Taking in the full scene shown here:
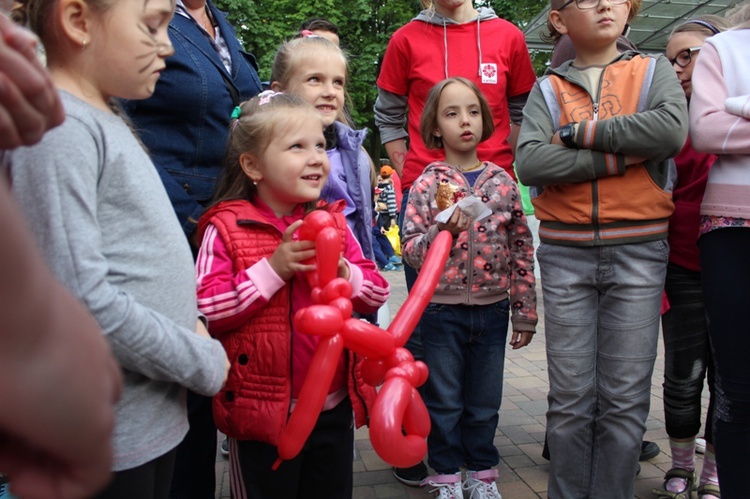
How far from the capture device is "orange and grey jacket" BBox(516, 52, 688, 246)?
7.42 ft

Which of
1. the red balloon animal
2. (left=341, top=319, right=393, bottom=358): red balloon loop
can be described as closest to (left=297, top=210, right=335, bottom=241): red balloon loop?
the red balloon animal

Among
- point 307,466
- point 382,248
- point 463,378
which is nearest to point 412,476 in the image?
point 463,378

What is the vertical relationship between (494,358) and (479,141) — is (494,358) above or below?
below

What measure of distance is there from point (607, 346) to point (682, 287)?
63cm

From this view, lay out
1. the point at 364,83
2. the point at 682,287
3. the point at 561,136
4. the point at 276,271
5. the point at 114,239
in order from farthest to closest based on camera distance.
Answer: the point at 364,83 < the point at 682,287 < the point at 561,136 < the point at 276,271 < the point at 114,239

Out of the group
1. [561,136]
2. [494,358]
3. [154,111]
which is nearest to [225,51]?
[154,111]

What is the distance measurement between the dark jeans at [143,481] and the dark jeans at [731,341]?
5.94 feet

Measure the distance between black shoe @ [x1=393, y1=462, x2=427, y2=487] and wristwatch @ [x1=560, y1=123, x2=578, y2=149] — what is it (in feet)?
5.44

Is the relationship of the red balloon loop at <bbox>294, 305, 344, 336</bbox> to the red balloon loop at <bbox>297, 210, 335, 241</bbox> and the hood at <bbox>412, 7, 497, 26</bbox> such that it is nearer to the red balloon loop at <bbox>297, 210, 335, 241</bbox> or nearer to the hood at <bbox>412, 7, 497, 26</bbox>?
the red balloon loop at <bbox>297, 210, 335, 241</bbox>

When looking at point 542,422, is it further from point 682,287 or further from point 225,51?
point 225,51

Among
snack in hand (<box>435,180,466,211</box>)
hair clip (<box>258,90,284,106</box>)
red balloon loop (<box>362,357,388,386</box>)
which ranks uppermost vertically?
hair clip (<box>258,90,284,106</box>)

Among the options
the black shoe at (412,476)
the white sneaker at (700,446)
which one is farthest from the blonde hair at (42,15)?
the white sneaker at (700,446)

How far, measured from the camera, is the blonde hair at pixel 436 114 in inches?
113

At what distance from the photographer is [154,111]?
2086 mm
